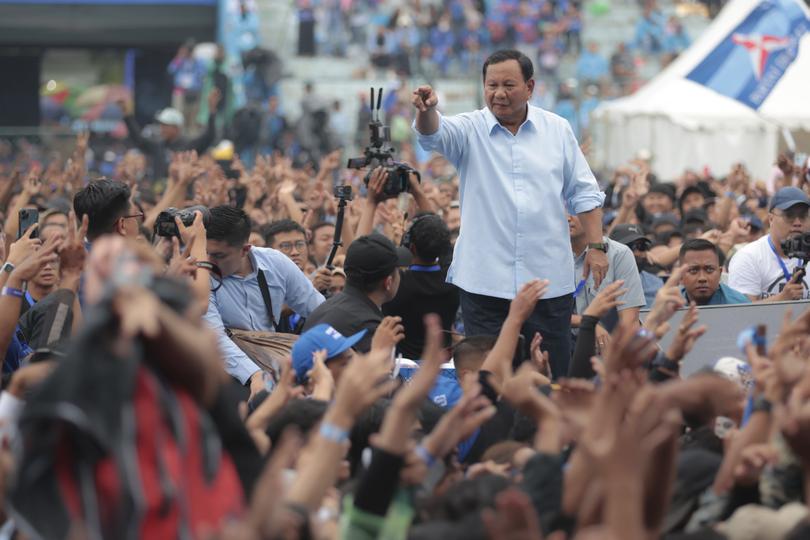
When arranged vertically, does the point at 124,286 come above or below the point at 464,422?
above

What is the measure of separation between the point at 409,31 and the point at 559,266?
23.1m

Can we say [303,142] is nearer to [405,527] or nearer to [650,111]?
[650,111]

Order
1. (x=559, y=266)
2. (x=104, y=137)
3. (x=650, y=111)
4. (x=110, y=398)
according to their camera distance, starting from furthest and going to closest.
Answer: (x=104, y=137), (x=650, y=111), (x=559, y=266), (x=110, y=398)

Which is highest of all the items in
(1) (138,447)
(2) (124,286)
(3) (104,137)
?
(2) (124,286)

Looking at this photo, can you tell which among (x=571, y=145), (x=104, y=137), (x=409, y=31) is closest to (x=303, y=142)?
(x=104, y=137)

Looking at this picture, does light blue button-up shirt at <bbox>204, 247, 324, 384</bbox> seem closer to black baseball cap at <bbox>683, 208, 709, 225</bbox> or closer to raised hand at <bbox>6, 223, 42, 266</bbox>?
raised hand at <bbox>6, 223, 42, 266</bbox>

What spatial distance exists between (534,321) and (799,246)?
7.16ft

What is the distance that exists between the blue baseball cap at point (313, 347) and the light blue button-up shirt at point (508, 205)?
136 cm

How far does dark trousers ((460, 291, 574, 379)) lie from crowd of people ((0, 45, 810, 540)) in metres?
0.01

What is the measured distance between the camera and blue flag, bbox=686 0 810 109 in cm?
1695

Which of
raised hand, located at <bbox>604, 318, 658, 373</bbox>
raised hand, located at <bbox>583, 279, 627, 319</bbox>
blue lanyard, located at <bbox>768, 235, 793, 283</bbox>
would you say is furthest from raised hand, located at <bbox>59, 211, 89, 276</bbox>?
blue lanyard, located at <bbox>768, 235, 793, 283</bbox>

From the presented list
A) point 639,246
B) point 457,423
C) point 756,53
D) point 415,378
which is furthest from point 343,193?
point 756,53

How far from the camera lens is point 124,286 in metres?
3.24

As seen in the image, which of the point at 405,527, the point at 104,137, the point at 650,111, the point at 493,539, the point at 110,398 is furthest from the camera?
the point at 104,137
